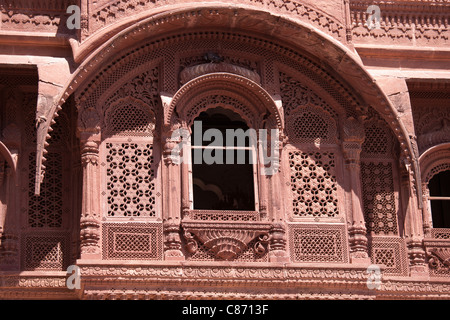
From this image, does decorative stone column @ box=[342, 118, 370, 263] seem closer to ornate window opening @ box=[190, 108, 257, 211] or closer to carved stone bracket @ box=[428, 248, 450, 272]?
carved stone bracket @ box=[428, 248, 450, 272]

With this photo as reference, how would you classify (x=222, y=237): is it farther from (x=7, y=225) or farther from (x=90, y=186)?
(x=7, y=225)

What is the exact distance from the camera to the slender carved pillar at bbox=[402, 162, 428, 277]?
43.7 feet

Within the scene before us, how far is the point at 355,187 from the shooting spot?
1316 centimetres

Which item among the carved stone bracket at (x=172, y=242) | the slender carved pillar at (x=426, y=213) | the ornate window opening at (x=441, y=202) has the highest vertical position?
the ornate window opening at (x=441, y=202)

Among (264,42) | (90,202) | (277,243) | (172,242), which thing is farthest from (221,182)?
(90,202)

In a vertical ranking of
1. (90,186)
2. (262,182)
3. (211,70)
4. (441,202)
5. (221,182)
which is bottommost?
(90,186)

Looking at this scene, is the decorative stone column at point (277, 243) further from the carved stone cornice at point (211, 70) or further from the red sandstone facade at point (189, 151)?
the carved stone cornice at point (211, 70)

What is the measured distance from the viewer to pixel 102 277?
1206 centimetres

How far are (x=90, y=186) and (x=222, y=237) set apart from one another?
145 centimetres

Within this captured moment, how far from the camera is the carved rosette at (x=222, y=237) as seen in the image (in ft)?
41.1

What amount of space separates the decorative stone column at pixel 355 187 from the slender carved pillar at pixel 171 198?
1.85 m

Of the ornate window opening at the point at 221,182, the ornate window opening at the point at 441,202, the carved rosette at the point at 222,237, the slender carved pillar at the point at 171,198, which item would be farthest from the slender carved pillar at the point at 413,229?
the ornate window opening at the point at 221,182

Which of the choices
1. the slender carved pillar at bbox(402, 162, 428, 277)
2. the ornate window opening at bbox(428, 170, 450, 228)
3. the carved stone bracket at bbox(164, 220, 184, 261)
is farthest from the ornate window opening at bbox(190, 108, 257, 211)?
the carved stone bracket at bbox(164, 220, 184, 261)
